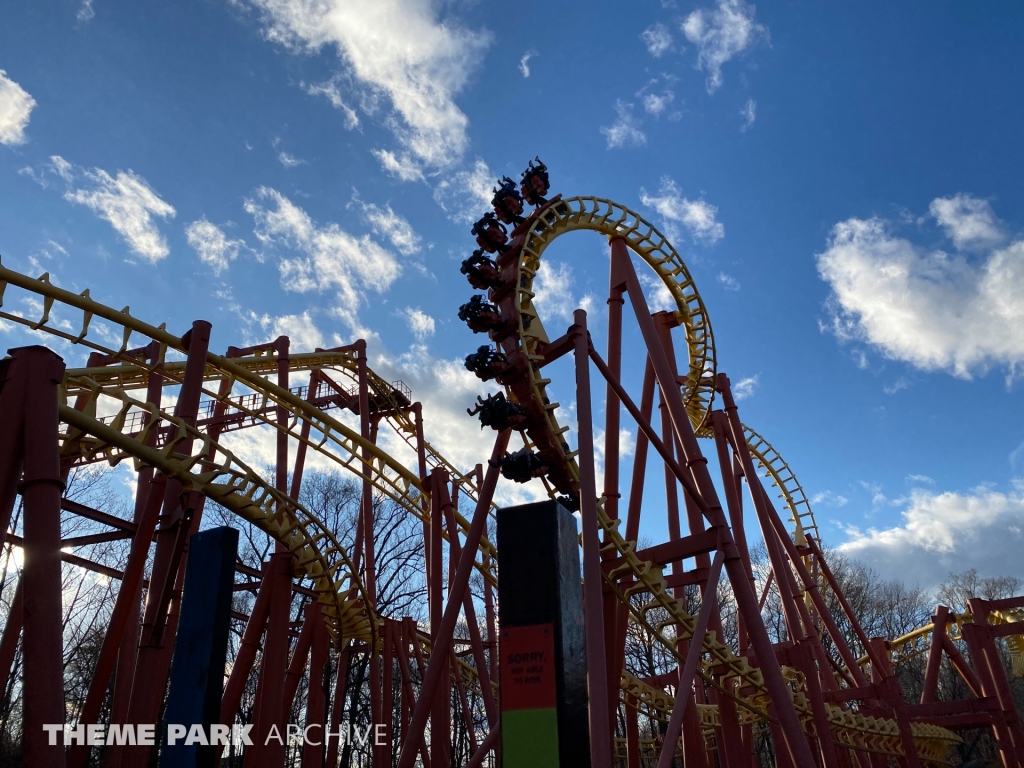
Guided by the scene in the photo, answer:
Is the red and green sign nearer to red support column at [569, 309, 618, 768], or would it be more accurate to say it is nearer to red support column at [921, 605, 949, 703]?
red support column at [569, 309, 618, 768]

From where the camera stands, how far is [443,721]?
9688 millimetres

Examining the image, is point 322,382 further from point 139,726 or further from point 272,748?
point 139,726

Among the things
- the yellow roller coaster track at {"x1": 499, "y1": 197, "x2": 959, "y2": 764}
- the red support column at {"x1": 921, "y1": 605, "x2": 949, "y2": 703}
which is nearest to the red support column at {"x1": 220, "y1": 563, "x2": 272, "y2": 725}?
the yellow roller coaster track at {"x1": 499, "y1": 197, "x2": 959, "y2": 764}

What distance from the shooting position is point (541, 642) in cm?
459

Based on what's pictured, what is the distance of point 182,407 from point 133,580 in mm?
1697

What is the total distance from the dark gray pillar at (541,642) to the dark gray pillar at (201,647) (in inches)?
84.8

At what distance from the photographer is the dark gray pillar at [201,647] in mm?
5293

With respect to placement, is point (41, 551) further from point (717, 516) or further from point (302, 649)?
point (717, 516)

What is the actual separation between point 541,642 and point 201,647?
2.55 metres

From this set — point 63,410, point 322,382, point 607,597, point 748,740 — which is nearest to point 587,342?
point 607,597

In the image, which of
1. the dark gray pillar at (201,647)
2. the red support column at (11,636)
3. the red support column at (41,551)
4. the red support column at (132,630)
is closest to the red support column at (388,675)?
the red support column at (132,630)

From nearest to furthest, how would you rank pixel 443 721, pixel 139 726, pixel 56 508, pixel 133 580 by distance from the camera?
pixel 56 508 → pixel 139 726 → pixel 133 580 → pixel 443 721

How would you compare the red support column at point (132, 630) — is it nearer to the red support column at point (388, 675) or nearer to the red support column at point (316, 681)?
the red support column at point (316, 681)

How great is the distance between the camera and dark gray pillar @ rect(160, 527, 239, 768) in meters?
5.29
